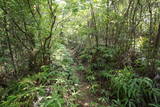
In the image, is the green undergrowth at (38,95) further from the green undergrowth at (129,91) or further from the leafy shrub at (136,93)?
the leafy shrub at (136,93)

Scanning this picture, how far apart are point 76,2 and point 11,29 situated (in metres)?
2.56

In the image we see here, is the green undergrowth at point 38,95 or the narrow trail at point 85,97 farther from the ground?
the green undergrowth at point 38,95

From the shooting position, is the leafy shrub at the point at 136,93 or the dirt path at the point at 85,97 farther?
the dirt path at the point at 85,97

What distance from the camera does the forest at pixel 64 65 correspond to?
2.94 m

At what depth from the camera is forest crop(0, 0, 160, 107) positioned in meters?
2.94

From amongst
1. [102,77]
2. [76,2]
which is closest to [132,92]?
[102,77]

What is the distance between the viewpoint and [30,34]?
13.4 ft

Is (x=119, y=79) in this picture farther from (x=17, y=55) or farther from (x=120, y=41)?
(x=17, y=55)

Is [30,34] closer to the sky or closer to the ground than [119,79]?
closer to the sky

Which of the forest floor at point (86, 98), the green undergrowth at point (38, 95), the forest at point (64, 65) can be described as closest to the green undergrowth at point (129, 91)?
the forest at point (64, 65)

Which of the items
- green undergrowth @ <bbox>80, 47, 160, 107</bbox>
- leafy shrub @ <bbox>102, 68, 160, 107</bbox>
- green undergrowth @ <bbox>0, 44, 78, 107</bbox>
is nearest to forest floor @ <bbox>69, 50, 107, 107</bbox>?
green undergrowth @ <bbox>80, 47, 160, 107</bbox>

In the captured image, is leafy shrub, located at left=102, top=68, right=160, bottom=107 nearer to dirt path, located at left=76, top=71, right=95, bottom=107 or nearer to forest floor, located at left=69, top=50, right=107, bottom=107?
forest floor, located at left=69, top=50, right=107, bottom=107

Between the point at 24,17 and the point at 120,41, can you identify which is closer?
the point at 24,17

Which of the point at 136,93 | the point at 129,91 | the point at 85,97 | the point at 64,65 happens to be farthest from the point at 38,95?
the point at 136,93
